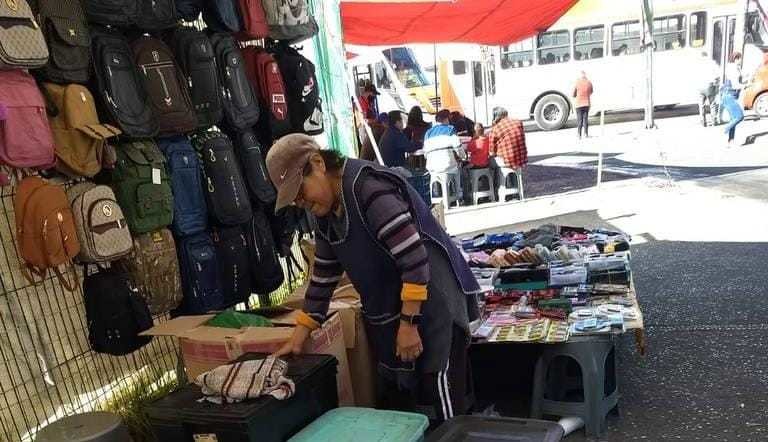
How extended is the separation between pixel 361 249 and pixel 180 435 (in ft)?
3.23

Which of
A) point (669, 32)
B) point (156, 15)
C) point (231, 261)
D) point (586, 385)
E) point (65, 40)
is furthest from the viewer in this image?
point (669, 32)

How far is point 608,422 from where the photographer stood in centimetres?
332

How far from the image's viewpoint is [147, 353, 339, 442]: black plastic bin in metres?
2.09

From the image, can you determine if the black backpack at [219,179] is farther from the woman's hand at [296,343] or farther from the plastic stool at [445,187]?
the plastic stool at [445,187]

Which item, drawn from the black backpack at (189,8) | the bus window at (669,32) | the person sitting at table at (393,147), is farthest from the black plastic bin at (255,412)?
the bus window at (669,32)

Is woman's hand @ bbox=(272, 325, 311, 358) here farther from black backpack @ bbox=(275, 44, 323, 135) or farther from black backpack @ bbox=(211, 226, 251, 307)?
black backpack @ bbox=(275, 44, 323, 135)

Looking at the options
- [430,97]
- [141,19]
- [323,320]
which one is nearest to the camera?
[323,320]

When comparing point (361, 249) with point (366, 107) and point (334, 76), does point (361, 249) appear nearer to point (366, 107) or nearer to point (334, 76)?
point (334, 76)

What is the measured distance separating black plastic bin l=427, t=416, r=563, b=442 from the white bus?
512 inches

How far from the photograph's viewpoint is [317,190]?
2.28 meters

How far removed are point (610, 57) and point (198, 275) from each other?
14383 mm

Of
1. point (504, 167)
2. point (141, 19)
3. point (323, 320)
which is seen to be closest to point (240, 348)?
point (323, 320)

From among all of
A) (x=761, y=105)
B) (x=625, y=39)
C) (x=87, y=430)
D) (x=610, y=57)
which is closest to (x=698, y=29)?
(x=625, y=39)

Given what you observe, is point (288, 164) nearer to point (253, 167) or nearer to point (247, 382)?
point (247, 382)
